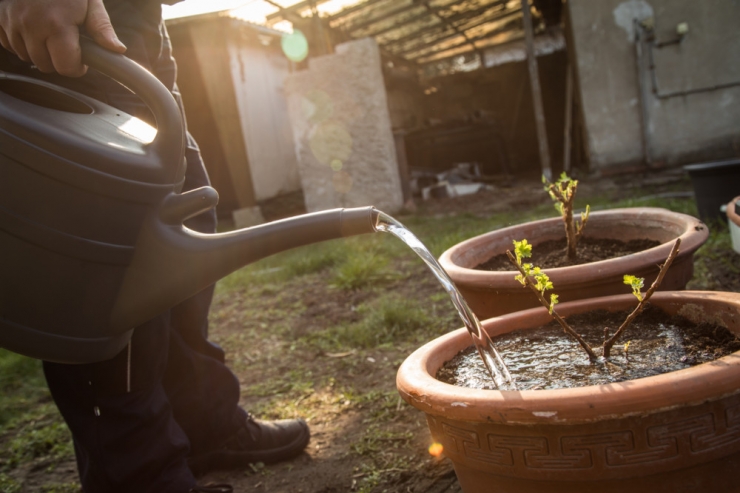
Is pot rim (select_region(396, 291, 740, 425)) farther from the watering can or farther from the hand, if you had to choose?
the hand

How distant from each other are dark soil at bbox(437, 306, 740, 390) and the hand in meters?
0.93

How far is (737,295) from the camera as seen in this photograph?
3.64ft

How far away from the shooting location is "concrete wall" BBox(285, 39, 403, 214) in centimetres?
632

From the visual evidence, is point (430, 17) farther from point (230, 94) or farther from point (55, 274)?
point (55, 274)

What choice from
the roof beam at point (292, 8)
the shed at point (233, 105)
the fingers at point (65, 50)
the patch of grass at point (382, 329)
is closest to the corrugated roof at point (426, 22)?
the roof beam at point (292, 8)

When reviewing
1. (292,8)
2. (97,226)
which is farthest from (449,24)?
(97,226)

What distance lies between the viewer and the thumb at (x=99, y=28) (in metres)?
0.97

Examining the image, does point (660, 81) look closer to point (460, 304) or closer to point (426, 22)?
point (426, 22)

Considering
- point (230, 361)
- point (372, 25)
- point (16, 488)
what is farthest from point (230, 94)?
point (16, 488)

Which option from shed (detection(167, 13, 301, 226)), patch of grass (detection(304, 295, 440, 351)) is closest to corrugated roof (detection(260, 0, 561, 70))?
shed (detection(167, 13, 301, 226))

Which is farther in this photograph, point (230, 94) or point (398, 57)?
point (398, 57)

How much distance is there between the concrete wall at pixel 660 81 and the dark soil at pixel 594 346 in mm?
5944

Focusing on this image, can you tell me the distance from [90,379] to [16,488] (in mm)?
844

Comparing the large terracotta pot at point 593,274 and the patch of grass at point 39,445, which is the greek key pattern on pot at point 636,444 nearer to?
the large terracotta pot at point 593,274
